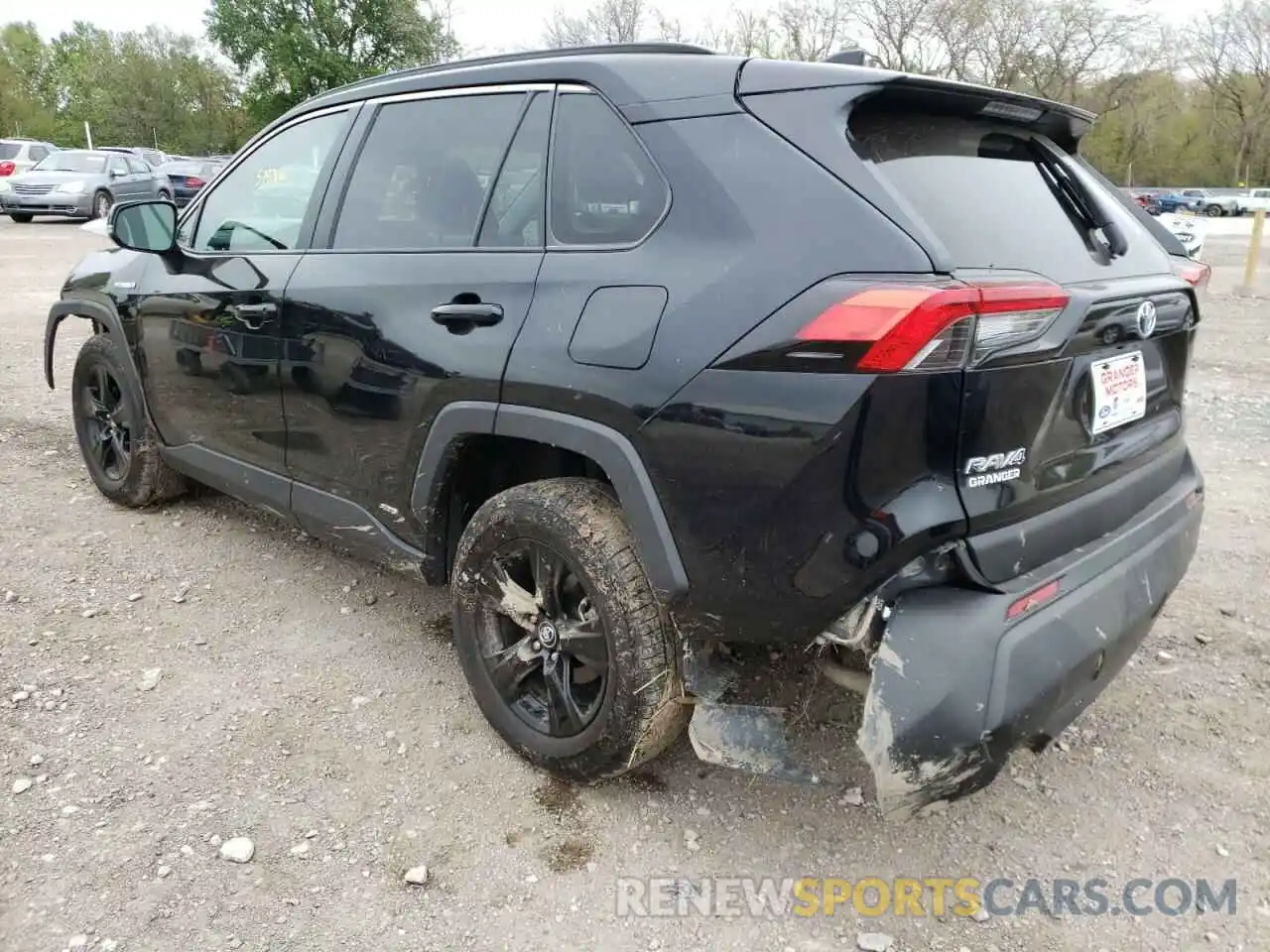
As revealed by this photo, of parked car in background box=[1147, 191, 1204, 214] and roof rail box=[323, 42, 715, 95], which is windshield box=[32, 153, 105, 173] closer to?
roof rail box=[323, 42, 715, 95]

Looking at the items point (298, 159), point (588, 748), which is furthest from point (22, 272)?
point (588, 748)

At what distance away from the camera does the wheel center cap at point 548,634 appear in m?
2.57

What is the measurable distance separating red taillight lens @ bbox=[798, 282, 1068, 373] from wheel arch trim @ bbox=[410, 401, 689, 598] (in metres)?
0.54

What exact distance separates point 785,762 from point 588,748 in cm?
52

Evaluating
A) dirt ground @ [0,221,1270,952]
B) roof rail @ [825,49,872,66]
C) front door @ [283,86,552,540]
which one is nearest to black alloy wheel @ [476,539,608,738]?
dirt ground @ [0,221,1270,952]

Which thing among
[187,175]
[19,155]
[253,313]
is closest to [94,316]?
[253,313]

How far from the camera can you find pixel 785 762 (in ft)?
7.57

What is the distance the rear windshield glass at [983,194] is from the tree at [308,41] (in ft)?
104

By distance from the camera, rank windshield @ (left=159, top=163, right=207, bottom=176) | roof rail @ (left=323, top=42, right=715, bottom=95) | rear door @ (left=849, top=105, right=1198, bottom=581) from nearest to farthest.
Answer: rear door @ (left=849, top=105, right=1198, bottom=581) → roof rail @ (left=323, top=42, right=715, bottom=95) → windshield @ (left=159, top=163, right=207, bottom=176)

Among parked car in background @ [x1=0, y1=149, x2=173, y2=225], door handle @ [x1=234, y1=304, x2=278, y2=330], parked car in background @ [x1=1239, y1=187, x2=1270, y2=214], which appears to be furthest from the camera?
parked car in background @ [x1=1239, y1=187, x2=1270, y2=214]

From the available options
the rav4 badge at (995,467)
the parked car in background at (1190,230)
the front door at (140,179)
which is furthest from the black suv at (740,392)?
the front door at (140,179)

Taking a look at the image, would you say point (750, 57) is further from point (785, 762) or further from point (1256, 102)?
point (1256, 102)

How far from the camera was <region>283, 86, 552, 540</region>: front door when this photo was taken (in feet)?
8.42

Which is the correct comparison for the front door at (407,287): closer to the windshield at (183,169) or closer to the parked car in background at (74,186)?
the parked car in background at (74,186)
